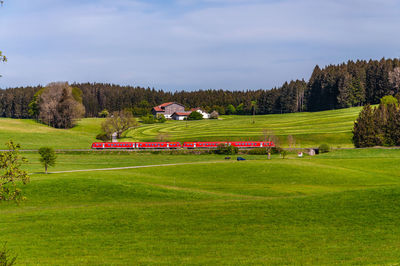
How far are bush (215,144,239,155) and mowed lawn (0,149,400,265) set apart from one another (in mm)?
41124

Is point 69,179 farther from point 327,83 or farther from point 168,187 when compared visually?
point 327,83

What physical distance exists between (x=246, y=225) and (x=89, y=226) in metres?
11.3

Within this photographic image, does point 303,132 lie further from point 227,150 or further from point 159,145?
point 159,145

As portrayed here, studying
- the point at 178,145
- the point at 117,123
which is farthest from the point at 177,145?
the point at 117,123

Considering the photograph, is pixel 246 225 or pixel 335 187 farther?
pixel 335 187

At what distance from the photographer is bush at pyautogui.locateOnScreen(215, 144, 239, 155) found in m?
88.5

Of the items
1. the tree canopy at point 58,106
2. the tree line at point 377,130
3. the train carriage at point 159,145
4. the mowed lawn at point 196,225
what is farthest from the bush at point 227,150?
the tree canopy at point 58,106


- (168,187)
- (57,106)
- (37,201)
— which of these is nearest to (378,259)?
(168,187)

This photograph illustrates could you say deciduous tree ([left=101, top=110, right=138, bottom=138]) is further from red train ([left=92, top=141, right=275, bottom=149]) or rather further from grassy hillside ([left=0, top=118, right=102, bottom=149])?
red train ([left=92, top=141, right=275, bottom=149])

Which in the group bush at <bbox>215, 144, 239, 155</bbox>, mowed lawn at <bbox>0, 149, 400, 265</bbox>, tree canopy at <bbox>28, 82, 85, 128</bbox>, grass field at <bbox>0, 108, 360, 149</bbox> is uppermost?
tree canopy at <bbox>28, 82, 85, 128</bbox>

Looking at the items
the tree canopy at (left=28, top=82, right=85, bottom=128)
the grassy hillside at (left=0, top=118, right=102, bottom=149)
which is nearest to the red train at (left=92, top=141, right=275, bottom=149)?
the grassy hillside at (left=0, top=118, right=102, bottom=149)

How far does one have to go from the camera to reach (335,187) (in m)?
47.0

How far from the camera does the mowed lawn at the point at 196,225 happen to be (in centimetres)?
2130

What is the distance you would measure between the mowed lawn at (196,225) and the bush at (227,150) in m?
41.1
